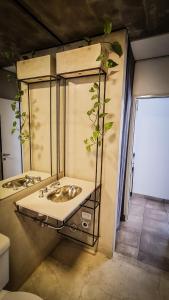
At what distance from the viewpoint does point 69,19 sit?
54.7 inches

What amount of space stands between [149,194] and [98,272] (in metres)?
2.11

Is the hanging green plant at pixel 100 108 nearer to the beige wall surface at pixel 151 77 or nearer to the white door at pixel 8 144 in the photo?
the white door at pixel 8 144

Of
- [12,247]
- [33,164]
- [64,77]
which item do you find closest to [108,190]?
[33,164]

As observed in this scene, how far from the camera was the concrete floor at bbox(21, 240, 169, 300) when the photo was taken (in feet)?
4.89

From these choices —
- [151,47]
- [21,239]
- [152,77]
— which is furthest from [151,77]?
[21,239]

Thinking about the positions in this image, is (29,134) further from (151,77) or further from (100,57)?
(151,77)

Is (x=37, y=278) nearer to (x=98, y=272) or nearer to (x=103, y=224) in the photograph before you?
(x=98, y=272)

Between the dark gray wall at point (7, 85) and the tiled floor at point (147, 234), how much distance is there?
2.15 meters

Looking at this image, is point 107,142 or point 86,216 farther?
point 86,216

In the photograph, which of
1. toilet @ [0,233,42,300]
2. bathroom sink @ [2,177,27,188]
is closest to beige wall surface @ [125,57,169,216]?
bathroom sink @ [2,177,27,188]

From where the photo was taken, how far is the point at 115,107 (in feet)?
5.37

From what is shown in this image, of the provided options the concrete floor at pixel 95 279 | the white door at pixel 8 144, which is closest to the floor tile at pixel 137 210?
the concrete floor at pixel 95 279

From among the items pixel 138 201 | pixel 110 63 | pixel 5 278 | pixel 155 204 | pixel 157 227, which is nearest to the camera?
pixel 5 278

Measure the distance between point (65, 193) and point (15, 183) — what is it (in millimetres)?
513
